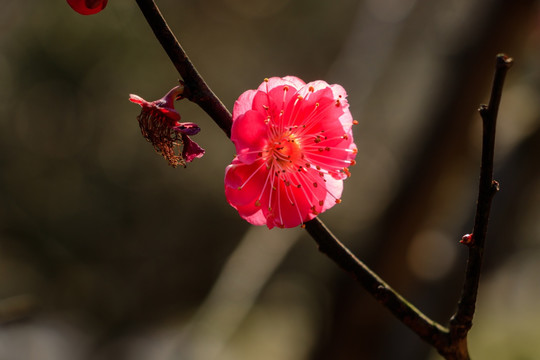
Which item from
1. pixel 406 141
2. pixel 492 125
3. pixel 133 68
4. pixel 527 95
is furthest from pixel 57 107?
pixel 492 125

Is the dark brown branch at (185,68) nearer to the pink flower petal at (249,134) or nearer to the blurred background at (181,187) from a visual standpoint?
the pink flower petal at (249,134)

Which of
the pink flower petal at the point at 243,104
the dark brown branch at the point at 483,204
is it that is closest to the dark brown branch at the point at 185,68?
the pink flower petal at the point at 243,104

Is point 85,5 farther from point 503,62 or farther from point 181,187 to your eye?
point 181,187

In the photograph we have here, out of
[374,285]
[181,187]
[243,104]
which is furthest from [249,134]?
[181,187]

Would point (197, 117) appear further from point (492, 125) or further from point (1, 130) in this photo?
point (492, 125)

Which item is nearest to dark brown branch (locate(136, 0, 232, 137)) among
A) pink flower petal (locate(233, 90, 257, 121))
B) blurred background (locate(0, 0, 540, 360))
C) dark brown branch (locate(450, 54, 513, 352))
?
pink flower petal (locate(233, 90, 257, 121))
